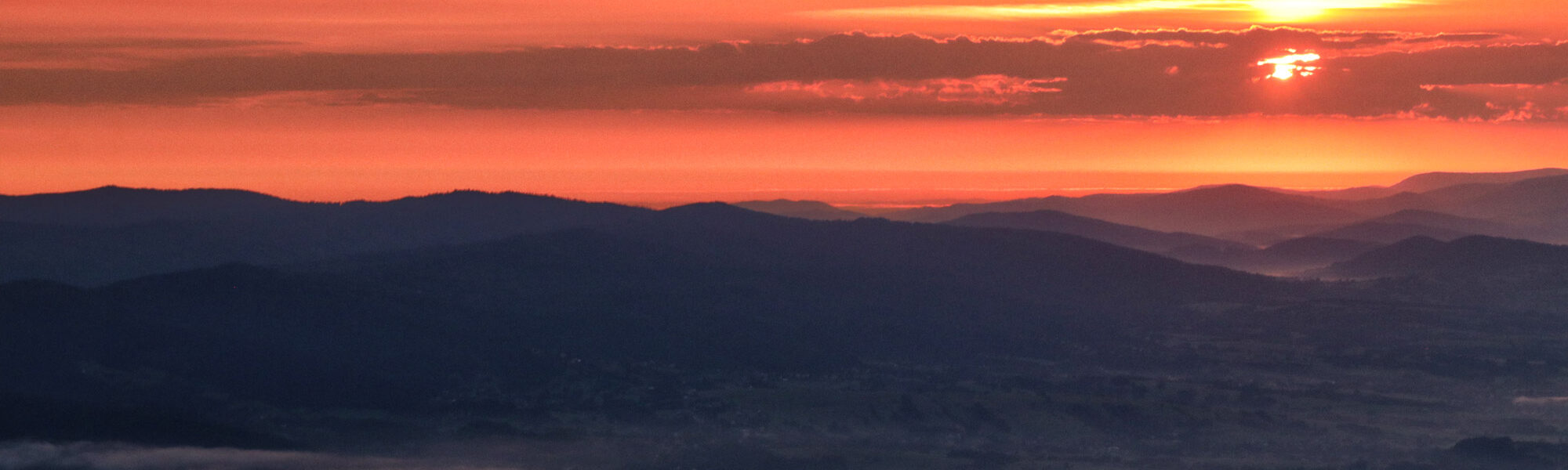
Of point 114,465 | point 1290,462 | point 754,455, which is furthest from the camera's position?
point 1290,462

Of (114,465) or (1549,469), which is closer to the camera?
(114,465)

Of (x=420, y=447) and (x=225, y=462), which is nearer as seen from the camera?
(x=225, y=462)

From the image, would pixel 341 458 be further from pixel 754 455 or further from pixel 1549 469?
pixel 1549 469

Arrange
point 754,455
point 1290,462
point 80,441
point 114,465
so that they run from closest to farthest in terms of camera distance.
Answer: point 114,465, point 80,441, point 754,455, point 1290,462

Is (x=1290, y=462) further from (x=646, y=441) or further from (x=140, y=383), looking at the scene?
(x=140, y=383)

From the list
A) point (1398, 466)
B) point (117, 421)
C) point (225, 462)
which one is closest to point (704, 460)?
point (225, 462)

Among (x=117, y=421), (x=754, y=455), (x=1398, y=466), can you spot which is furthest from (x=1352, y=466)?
(x=117, y=421)

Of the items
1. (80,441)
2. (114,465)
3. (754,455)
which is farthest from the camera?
(754,455)

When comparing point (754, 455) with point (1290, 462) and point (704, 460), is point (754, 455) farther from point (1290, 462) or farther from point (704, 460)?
Answer: point (1290, 462)

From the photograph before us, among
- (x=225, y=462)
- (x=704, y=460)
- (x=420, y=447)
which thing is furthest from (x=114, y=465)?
(x=704, y=460)
